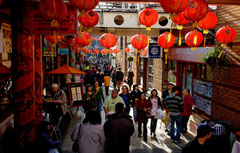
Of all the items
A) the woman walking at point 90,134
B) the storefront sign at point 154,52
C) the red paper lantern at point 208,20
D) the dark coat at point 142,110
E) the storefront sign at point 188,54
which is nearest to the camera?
the woman walking at point 90,134

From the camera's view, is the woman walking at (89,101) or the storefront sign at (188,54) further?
the storefront sign at (188,54)

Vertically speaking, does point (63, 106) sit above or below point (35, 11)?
below

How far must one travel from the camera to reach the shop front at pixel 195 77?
363 inches

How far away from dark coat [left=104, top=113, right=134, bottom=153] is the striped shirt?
3249 mm

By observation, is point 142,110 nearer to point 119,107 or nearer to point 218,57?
point 218,57

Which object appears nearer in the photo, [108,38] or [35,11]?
[35,11]

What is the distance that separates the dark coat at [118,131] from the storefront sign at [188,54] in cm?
504

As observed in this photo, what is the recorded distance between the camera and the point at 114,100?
7.75 m

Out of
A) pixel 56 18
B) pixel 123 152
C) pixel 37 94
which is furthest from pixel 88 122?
pixel 37 94

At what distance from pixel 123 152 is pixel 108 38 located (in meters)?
4.58

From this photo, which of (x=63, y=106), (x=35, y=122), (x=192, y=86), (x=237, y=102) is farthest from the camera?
(x=192, y=86)

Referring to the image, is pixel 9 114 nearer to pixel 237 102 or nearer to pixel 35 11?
pixel 35 11

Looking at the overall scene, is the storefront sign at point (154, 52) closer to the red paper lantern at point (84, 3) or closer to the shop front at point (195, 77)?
the shop front at point (195, 77)

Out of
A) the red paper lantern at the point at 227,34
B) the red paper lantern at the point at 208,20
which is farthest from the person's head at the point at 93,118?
the red paper lantern at the point at 227,34
